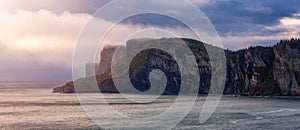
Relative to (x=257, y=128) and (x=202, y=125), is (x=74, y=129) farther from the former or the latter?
(x=257, y=128)

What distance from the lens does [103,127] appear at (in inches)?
4016

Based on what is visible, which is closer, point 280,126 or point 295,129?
point 295,129

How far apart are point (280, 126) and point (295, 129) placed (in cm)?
647

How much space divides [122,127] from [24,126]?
2402cm

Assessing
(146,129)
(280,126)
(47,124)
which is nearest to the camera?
(146,129)

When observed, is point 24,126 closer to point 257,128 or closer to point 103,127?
point 103,127

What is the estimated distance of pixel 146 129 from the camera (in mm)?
97938

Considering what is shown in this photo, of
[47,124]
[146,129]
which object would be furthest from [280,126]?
[47,124]

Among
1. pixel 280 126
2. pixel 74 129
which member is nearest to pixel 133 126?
pixel 74 129

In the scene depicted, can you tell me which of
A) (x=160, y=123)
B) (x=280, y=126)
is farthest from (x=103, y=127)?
(x=280, y=126)

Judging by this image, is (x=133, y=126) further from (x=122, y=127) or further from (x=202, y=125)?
(x=202, y=125)

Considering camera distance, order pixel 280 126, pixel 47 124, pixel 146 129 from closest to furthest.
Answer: pixel 146 129, pixel 280 126, pixel 47 124

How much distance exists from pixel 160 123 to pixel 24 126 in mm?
31953

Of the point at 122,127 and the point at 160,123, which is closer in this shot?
the point at 122,127
